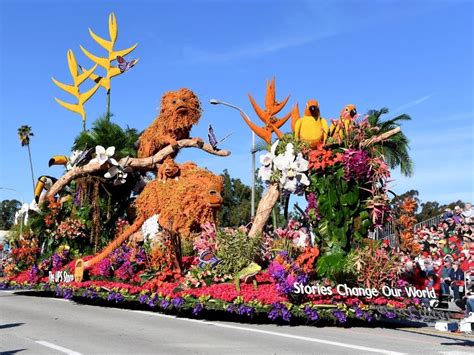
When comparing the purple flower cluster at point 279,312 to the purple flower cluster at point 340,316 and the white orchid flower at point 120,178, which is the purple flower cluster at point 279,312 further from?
the white orchid flower at point 120,178

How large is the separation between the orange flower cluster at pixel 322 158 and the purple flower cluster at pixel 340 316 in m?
2.92

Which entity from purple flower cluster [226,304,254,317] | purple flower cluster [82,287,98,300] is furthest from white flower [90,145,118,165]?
purple flower cluster [226,304,254,317]

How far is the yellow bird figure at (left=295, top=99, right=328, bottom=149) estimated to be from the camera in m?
12.4

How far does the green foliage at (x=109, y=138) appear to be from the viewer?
17.5 meters

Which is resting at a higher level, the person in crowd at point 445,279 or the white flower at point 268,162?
the white flower at point 268,162

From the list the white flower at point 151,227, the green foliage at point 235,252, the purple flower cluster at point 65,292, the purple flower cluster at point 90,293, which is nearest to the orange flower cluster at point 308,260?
the green foliage at point 235,252

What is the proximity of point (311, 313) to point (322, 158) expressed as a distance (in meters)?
3.19

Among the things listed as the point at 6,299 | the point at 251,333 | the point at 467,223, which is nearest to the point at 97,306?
the point at 6,299

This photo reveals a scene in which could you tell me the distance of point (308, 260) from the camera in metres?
10.8

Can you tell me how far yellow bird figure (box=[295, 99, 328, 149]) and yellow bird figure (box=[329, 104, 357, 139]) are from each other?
1.08ft

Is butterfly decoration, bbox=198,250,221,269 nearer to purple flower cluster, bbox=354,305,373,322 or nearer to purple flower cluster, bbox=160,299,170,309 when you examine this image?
purple flower cluster, bbox=160,299,170,309

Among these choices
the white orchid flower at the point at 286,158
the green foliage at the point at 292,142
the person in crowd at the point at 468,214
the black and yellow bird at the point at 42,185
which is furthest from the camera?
the black and yellow bird at the point at 42,185

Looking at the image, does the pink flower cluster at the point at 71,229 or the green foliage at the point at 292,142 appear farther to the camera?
the pink flower cluster at the point at 71,229

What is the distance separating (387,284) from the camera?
10.9m
